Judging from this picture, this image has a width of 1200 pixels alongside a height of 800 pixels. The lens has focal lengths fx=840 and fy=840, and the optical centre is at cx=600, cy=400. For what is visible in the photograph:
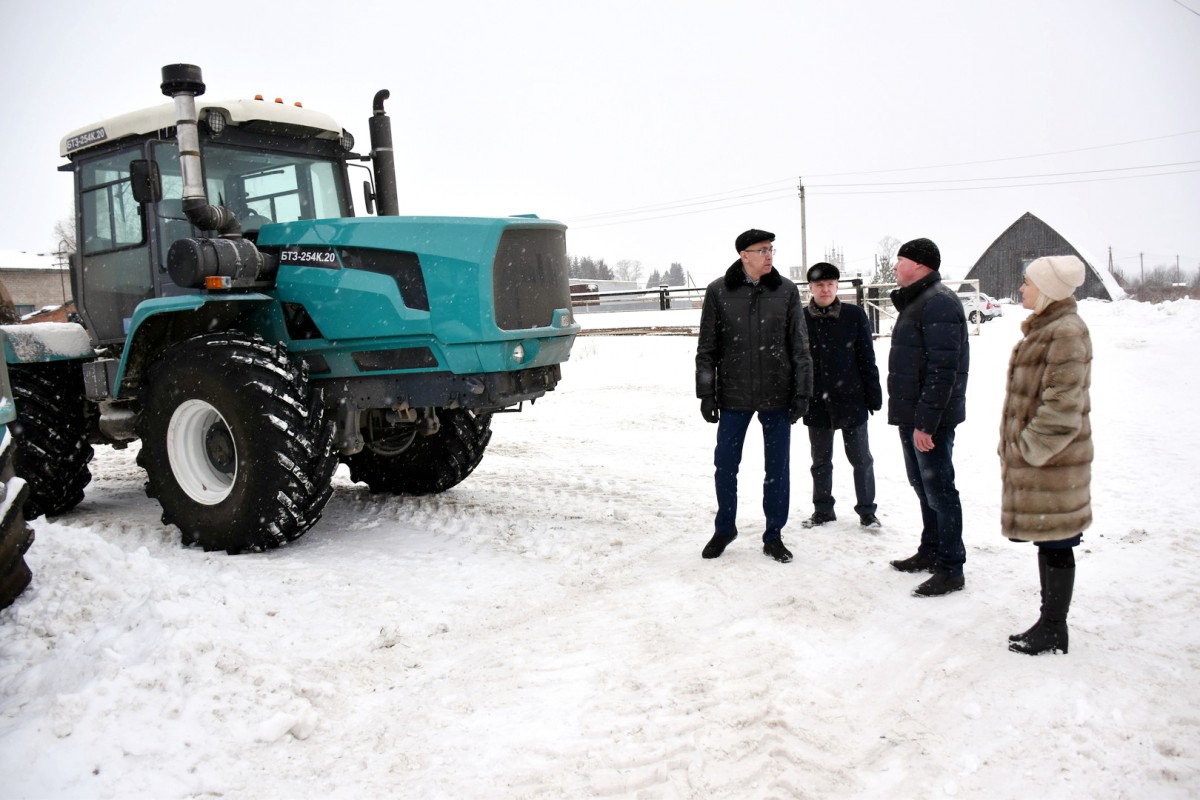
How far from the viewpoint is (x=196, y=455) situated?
5.55m

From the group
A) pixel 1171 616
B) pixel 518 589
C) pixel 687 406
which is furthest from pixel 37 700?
pixel 687 406

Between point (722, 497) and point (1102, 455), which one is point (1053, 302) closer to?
point (722, 497)

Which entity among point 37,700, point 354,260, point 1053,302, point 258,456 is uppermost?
point 354,260

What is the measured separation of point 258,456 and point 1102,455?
7.18m

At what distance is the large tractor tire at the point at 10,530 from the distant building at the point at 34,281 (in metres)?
55.5

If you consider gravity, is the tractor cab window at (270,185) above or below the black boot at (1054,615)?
above

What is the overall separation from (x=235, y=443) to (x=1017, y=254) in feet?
141

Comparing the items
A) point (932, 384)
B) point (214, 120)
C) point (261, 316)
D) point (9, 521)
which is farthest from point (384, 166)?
point (932, 384)

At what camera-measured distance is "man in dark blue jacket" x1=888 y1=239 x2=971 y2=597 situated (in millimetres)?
4328

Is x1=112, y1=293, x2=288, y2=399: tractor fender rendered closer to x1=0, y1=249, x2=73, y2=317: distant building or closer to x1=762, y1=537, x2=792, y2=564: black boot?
x1=762, y1=537, x2=792, y2=564: black boot

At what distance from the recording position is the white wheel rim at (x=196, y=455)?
5.41m

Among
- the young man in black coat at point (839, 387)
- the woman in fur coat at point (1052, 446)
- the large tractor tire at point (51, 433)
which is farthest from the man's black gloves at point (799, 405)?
the large tractor tire at point (51, 433)

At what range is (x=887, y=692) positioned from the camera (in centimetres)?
337

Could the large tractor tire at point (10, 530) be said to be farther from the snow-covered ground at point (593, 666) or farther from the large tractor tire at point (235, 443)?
the large tractor tire at point (235, 443)
